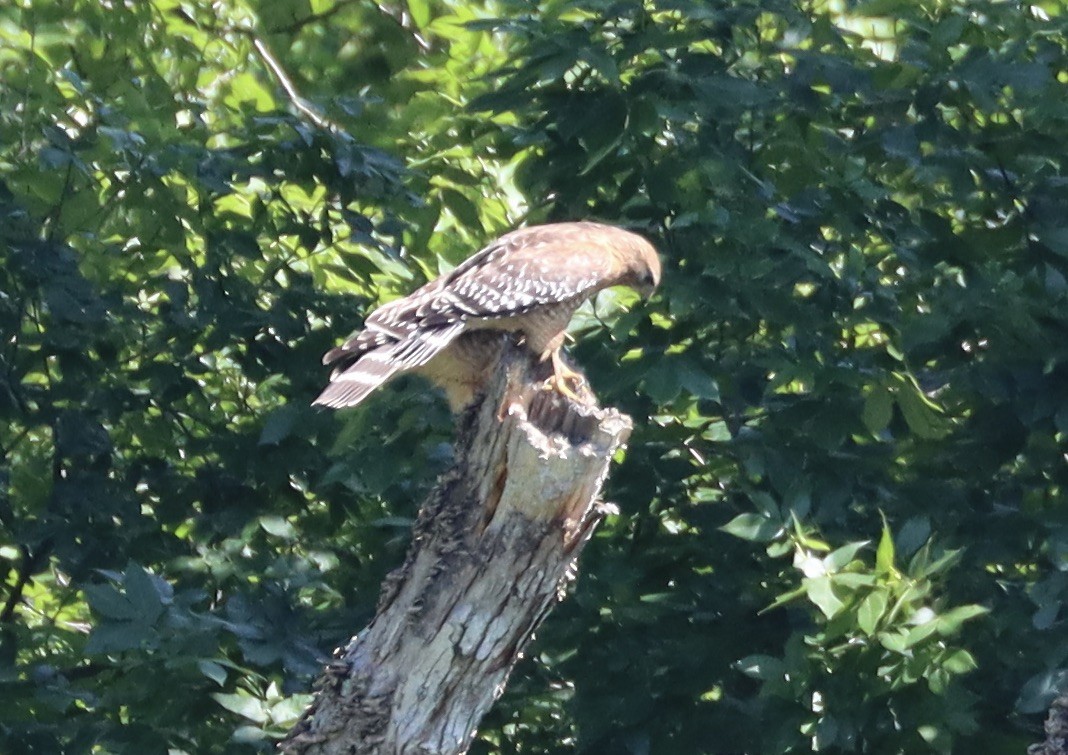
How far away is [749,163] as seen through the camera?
15.2ft

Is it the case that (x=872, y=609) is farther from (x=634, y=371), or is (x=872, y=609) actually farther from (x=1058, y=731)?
(x=634, y=371)

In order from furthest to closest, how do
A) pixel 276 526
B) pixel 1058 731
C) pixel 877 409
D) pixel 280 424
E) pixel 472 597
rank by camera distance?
pixel 276 526 → pixel 280 424 → pixel 877 409 → pixel 472 597 → pixel 1058 731

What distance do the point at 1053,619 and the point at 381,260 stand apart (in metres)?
2.42

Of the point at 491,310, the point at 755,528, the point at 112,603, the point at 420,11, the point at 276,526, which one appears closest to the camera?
the point at 112,603

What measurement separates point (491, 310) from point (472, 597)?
1115mm

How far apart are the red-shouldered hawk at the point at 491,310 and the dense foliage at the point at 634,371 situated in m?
0.19

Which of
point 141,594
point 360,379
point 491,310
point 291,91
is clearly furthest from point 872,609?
point 291,91

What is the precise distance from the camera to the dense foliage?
397cm

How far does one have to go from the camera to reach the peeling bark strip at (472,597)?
9.71 feet

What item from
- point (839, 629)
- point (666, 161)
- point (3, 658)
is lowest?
point (3, 658)

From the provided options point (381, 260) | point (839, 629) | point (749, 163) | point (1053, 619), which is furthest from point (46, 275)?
point (1053, 619)

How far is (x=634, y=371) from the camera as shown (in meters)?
4.09

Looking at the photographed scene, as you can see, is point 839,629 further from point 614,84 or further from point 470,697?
point 614,84

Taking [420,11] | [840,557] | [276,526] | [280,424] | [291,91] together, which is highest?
[420,11]
